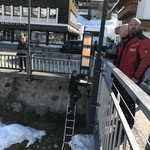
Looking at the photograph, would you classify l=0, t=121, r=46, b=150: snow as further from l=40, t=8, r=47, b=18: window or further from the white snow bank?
l=40, t=8, r=47, b=18: window

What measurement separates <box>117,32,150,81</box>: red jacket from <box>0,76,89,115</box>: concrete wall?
501cm

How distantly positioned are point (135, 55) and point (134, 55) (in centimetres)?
2

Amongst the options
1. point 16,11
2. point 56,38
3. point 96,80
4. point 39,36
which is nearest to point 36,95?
point 96,80

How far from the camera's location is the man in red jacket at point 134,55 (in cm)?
272

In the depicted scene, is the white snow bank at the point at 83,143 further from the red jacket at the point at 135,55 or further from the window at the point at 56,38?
the window at the point at 56,38

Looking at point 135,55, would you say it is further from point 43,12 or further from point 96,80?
point 43,12

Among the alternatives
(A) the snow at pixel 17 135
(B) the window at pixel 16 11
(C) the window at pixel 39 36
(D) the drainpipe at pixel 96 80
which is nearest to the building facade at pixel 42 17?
(B) the window at pixel 16 11

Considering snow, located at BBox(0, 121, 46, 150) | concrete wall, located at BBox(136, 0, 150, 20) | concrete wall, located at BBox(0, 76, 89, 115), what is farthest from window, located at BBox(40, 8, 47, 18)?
snow, located at BBox(0, 121, 46, 150)

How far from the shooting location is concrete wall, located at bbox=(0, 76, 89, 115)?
8.04 m

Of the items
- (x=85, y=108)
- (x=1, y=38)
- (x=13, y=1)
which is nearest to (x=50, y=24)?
(x=13, y=1)

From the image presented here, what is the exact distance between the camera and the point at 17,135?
6.86 meters

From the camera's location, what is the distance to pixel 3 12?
1099 inches

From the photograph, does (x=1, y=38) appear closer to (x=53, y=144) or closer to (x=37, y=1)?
(x=37, y=1)

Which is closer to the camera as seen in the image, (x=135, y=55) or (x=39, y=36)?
(x=135, y=55)
